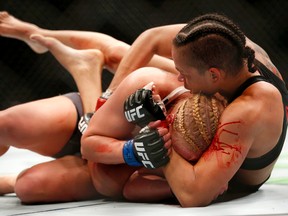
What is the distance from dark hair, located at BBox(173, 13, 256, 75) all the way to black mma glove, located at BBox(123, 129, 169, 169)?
181 mm

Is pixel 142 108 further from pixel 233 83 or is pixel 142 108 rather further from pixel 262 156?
pixel 262 156

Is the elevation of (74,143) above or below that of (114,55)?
below

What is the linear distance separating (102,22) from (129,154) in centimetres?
141

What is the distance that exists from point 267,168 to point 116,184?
1.22 ft

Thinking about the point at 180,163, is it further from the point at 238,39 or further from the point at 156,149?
the point at 238,39

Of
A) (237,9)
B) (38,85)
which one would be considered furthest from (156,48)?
(38,85)

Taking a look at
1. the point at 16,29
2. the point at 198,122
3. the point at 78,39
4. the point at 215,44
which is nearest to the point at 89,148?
the point at 198,122

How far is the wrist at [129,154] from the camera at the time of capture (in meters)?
1.32

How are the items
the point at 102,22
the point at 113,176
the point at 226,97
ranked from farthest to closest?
the point at 102,22 < the point at 113,176 < the point at 226,97

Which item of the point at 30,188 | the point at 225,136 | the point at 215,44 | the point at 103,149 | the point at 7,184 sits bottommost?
the point at 7,184

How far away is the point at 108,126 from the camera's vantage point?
1.41 metres

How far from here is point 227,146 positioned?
1267mm

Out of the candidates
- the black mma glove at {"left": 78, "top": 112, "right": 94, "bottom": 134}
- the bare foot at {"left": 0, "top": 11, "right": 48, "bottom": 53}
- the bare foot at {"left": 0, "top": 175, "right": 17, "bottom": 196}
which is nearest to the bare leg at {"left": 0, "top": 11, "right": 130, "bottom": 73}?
the bare foot at {"left": 0, "top": 11, "right": 48, "bottom": 53}

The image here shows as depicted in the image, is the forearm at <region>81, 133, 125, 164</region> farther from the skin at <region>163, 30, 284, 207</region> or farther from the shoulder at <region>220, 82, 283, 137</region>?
the shoulder at <region>220, 82, 283, 137</region>
